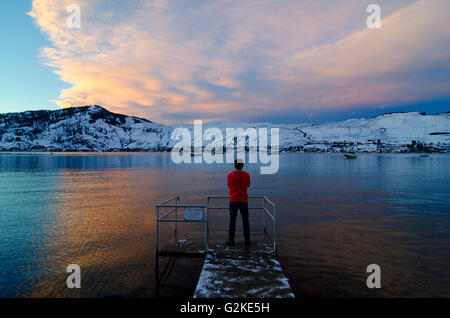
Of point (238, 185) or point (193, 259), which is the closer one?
point (238, 185)

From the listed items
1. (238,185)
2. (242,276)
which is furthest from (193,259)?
(238,185)

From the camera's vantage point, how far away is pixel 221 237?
10555 millimetres

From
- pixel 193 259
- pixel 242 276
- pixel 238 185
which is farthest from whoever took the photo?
pixel 193 259

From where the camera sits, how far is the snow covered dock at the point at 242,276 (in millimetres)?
6309

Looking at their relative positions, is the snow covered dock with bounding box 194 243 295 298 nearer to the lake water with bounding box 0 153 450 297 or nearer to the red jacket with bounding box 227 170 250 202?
the lake water with bounding box 0 153 450 297

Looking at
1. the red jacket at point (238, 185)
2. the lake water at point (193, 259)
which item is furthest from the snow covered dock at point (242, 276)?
the red jacket at point (238, 185)

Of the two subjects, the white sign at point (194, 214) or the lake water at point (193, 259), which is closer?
the lake water at point (193, 259)

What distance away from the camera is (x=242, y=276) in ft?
23.2

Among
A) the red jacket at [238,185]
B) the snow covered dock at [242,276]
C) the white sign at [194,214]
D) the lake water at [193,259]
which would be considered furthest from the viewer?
the white sign at [194,214]

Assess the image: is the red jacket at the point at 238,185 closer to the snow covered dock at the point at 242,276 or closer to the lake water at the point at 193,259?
the snow covered dock at the point at 242,276

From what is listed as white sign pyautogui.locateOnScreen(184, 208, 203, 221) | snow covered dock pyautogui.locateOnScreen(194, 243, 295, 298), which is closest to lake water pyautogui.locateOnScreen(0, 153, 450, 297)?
snow covered dock pyautogui.locateOnScreen(194, 243, 295, 298)

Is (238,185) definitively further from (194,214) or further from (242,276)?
(242,276)
